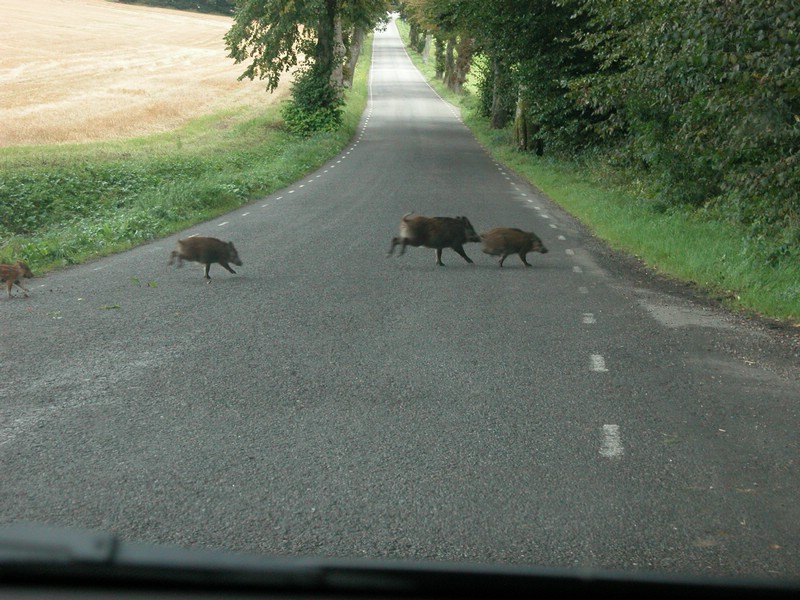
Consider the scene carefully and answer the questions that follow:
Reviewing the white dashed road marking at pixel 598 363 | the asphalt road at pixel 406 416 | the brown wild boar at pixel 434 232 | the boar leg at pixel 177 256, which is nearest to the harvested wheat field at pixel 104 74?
the boar leg at pixel 177 256

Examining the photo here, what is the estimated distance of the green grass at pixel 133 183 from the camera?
683 inches

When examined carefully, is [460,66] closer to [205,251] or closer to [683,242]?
[683,242]

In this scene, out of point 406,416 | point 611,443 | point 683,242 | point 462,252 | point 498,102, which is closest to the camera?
point 611,443

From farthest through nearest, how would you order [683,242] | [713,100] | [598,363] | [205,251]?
[683,242]
[205,251]
[713,100]
[598,363]

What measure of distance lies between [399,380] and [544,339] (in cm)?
214

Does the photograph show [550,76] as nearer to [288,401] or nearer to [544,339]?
[544,339]

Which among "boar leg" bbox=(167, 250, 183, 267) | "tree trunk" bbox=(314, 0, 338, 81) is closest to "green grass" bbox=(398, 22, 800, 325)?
"boar leg" bbox=(167, 250, 183, 267)

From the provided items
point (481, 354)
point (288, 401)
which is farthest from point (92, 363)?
point (481, 354)

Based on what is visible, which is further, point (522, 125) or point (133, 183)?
point (522, 125)

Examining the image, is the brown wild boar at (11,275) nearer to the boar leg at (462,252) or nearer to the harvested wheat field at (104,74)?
the boar leg at (462,252)

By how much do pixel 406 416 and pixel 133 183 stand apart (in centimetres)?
2217

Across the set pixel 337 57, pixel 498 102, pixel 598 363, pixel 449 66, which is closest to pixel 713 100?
pixel 598 363

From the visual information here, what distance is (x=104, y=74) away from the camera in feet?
192

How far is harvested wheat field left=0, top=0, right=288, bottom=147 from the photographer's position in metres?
41.6
